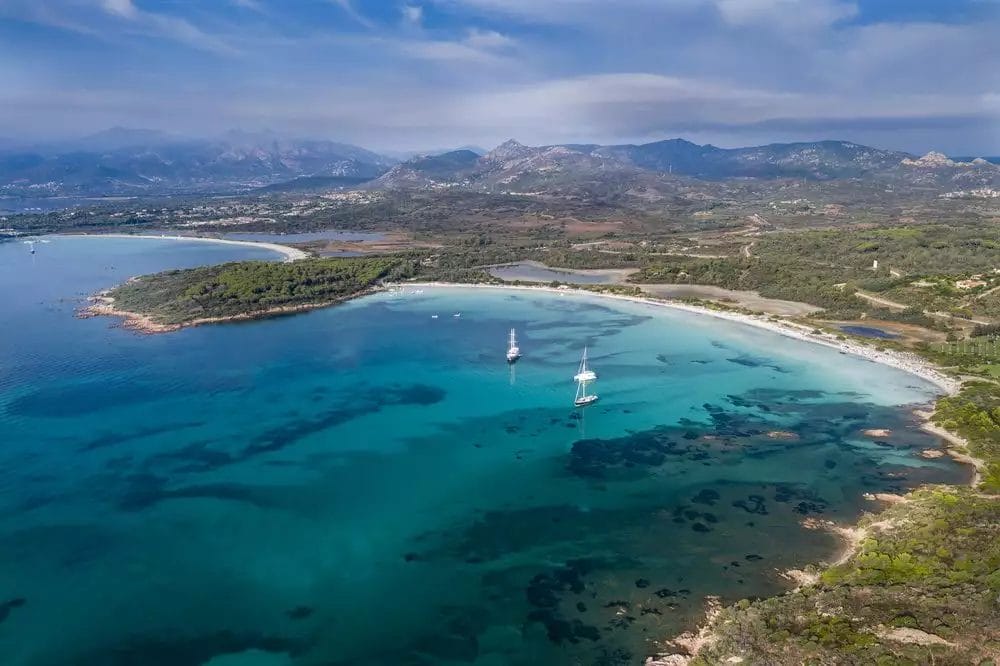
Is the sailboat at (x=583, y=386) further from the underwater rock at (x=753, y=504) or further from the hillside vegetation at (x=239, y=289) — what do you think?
the hillside vegetation at (x=239, y=289)

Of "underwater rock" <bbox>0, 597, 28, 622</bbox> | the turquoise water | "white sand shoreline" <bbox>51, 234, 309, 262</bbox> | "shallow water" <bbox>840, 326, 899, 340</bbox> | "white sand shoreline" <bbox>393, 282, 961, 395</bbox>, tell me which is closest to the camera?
the turquoise water

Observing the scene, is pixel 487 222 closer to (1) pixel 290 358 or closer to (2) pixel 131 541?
(1) pixel 290 358

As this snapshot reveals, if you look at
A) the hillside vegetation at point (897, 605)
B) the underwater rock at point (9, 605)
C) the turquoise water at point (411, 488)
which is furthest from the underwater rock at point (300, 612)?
the hillside vegetation at point (897, 605)

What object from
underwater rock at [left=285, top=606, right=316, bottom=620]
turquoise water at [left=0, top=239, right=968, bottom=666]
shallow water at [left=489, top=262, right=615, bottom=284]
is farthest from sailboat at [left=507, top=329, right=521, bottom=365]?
shallow water at [left=489, top=262, right=615, bottom=284]

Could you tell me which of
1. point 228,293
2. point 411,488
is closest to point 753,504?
point 411,488

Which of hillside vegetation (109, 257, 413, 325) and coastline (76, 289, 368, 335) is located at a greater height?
hillside vegetation (109, 257, 413, 325)

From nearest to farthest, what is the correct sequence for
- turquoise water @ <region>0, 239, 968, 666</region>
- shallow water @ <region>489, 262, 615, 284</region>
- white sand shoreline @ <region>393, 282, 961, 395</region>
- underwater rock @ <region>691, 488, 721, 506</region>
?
turquoise water @ <region>0, 239, 968, 666</region>, underwater rock @ <region>691, 488, 721, 506</region>, white sand shoreline @ <region>393, 282, 961, 395</region>, shallow water @ <region>489, 262, 615, 284</region>

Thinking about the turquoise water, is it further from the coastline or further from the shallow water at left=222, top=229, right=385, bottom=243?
the shallow water at left=222, top=229, right=385, bottom=243

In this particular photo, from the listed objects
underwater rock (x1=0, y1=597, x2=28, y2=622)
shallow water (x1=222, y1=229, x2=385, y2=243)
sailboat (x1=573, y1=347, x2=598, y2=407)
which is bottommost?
underwater rock (x1=0, y1=597, x2=28, y2=622)
